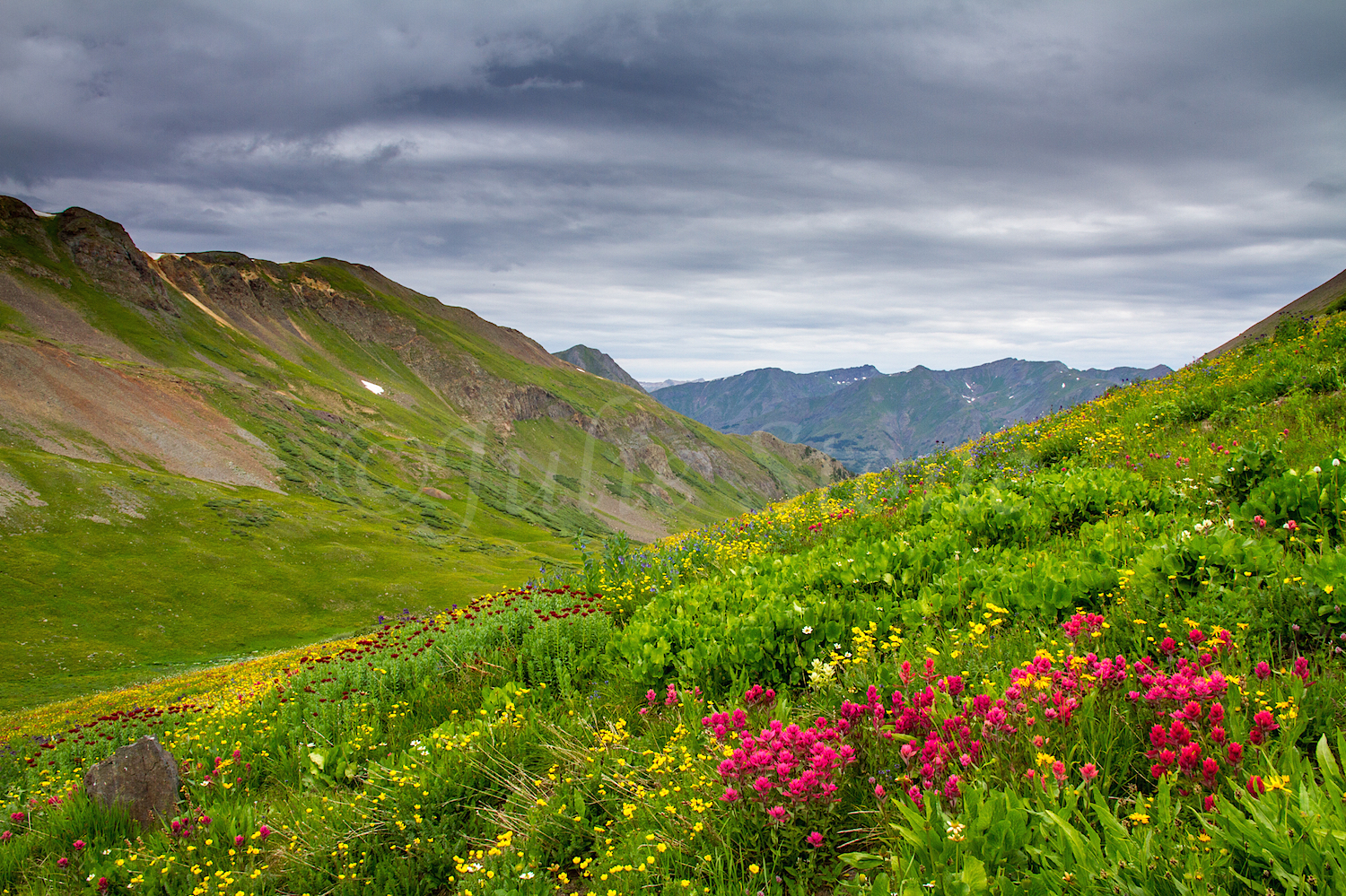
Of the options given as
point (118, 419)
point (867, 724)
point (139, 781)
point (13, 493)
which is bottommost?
point (13, 493)

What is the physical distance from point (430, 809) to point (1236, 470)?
8.73 meters

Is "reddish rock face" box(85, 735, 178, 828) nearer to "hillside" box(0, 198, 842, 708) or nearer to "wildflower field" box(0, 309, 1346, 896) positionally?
"wildflower field" box(0, 309, 1346, 896)

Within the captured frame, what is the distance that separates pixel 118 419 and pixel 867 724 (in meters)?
168

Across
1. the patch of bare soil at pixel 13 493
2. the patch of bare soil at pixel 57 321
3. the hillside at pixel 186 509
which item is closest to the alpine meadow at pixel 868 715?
the hillside at pixel 186 509

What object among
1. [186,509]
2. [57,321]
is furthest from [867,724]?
[57,321]

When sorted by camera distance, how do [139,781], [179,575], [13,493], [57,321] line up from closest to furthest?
[139,781], [179,575], [13,493], [57,321]

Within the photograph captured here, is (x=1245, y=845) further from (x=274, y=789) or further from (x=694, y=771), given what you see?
(x=274, y=789)

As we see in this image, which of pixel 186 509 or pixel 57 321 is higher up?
pixel 57 321

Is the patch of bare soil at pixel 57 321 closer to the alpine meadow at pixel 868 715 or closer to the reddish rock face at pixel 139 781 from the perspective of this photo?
the reddish rock face at pixel 139 781

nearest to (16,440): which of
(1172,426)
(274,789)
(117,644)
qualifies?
(117,644)

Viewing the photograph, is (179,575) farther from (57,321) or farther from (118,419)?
(57,321)

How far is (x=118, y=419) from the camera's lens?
131m

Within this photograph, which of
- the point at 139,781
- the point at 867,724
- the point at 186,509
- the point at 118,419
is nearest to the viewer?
the point at 867,724

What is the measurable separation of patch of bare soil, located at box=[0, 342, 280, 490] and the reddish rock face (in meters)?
141
